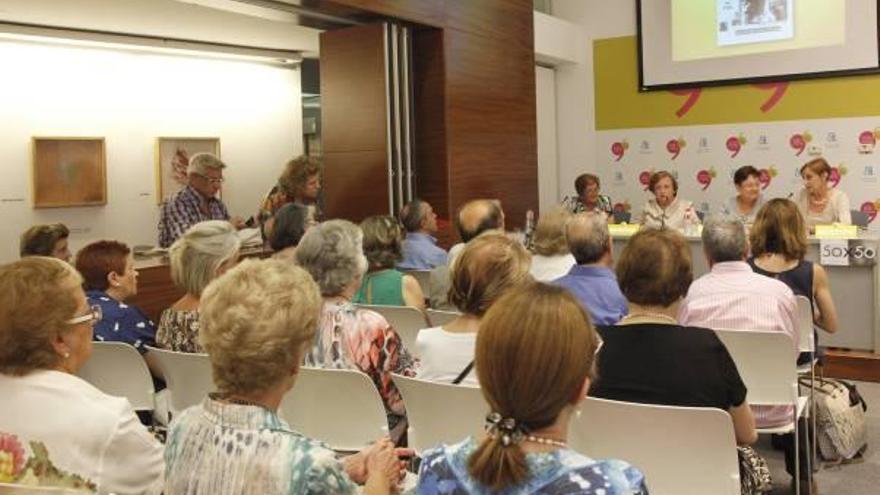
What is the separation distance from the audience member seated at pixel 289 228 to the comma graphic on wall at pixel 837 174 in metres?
6.18

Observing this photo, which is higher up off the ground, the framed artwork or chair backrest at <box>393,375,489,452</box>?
the framed artwork

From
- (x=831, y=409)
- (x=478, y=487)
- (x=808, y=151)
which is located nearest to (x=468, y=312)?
(x=478, y=487)

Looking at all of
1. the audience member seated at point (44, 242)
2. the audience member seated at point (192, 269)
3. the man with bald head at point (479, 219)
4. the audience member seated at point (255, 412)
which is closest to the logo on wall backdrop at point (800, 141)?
the man with bald head at point (479, 219)

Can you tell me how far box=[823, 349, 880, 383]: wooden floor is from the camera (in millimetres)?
5703

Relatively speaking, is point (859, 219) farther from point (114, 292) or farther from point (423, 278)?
point (114, 292)

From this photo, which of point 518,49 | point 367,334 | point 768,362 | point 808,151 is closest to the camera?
point 367,334

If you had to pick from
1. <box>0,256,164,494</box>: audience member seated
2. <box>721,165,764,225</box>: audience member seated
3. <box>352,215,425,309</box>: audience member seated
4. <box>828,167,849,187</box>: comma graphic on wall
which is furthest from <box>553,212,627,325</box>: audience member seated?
<box>828,167,849,187</box>: comma graphic on wall

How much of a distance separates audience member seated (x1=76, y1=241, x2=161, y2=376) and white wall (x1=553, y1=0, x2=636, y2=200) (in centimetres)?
746

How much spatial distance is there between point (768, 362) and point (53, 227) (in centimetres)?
325

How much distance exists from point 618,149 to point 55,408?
8.87m

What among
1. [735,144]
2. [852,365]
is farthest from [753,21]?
[852,365]

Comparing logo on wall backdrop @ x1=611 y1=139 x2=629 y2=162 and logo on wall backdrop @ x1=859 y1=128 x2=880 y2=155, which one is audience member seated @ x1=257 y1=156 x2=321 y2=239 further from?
logo on wall backdrop @ x1=859 y1=128 x2=880 y2=155

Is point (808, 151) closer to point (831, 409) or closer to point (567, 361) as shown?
point (831, 409)

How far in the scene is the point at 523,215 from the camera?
8.49 meters
